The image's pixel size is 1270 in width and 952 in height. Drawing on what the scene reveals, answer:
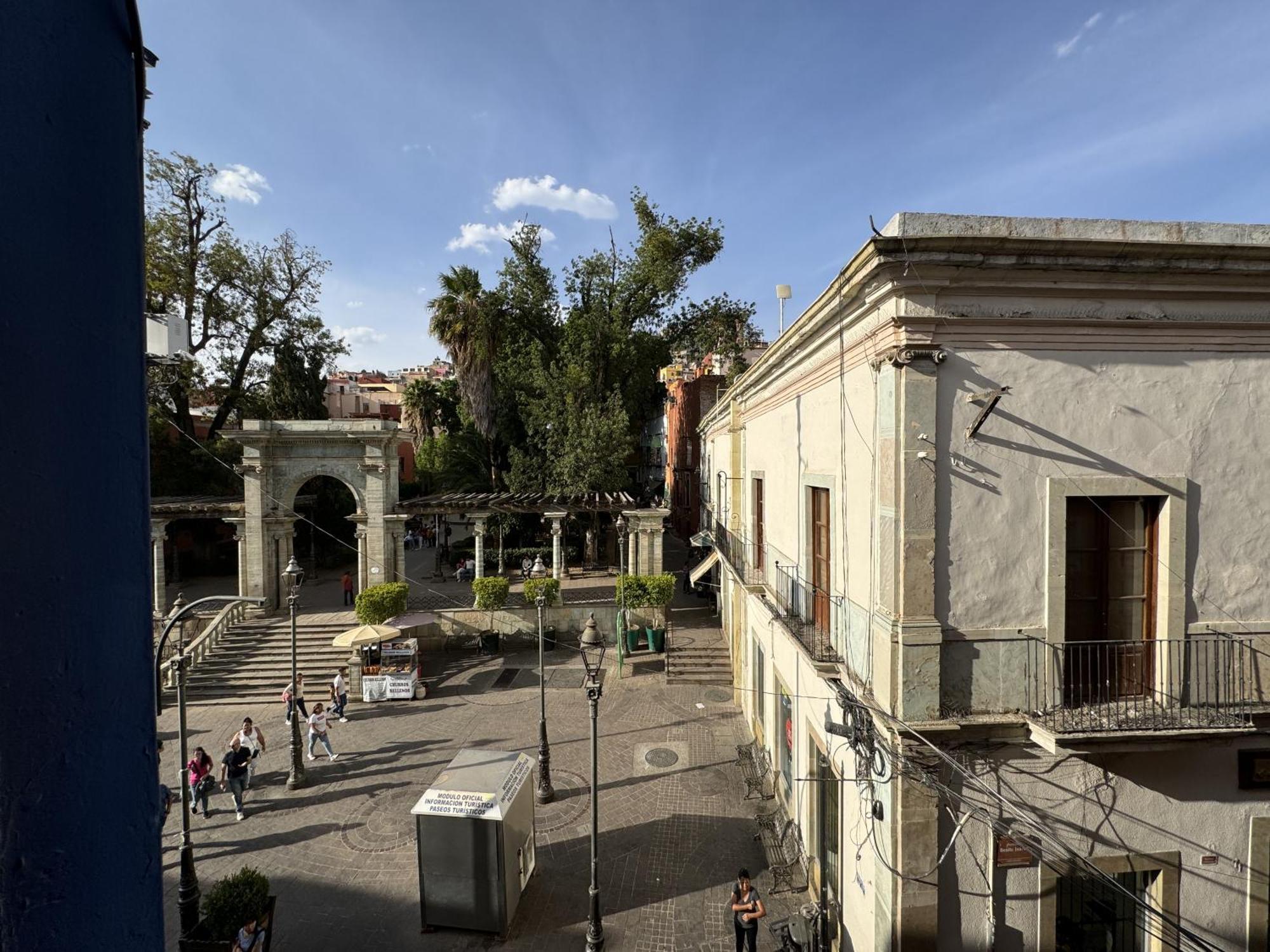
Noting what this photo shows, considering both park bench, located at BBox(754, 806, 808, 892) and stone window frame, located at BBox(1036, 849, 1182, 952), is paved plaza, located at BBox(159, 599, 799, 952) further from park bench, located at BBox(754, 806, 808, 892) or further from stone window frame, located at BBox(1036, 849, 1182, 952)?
stone window frame, located at BBox(1036, 849, 1182, 952)

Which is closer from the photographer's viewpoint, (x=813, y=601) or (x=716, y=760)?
(x=813, y=601)

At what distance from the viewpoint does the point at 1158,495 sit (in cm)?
648

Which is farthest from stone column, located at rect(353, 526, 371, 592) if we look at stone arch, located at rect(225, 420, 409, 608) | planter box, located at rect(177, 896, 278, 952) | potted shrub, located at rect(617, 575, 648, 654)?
planter box, located at rect(177, 896, 278, 952)

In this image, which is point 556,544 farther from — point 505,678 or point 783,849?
point 783,849

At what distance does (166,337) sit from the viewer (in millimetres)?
7016

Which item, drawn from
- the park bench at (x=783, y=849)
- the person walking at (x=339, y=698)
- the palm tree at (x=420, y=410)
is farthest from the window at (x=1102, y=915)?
the palm tree at (x=420, y=410)

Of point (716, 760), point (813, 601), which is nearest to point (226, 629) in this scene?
point (716, 760)

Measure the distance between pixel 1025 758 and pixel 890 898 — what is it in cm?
211

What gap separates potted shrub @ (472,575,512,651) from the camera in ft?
66.7

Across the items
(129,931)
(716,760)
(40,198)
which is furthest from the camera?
(716,760)

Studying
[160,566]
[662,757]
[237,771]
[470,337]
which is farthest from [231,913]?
[470,337]

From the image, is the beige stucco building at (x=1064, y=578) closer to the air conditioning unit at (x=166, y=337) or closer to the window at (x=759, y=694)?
the window at (x=759, y=694)

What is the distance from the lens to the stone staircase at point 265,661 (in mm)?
17141

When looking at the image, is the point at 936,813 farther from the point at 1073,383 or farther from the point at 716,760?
the point at 716,760
